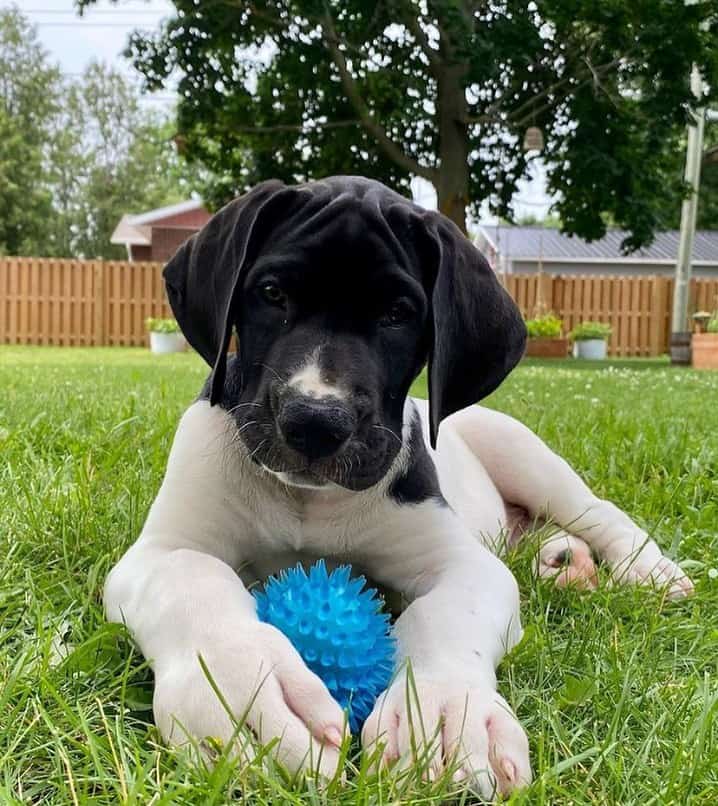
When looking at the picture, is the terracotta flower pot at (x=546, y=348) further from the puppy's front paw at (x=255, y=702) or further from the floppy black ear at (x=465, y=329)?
the puppy's front paw at (x=255, y=702)

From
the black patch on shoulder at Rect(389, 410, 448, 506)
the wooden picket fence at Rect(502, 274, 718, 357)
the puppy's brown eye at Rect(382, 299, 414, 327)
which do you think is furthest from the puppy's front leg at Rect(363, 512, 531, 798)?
the wooden picket fence at Rect(502, 274, 718, 357)

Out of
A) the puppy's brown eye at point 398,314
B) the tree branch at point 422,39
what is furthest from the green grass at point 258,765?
the tree branch at point 422,39

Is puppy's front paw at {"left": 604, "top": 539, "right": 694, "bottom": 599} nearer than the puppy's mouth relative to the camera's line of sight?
No

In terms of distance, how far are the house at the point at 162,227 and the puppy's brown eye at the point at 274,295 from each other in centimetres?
4223

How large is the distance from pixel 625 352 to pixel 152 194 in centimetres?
4792

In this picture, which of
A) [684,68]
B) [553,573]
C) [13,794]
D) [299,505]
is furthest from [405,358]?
[684,68]

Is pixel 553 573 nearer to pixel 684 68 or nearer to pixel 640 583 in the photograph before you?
pixel 640 583

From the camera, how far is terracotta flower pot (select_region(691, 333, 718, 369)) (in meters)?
18.3

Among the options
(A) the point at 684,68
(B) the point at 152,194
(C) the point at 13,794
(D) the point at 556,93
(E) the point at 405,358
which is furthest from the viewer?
(B) the point at 152,194

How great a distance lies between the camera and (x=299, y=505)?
2.76 metres

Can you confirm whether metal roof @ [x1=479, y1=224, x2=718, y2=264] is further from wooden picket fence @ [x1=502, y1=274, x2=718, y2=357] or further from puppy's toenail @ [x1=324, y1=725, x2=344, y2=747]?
puppy's toenail @ [x1=324, y1=725, x2=344, y2=747]

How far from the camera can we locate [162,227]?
4441 centimetres

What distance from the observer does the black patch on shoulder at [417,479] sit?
286cm

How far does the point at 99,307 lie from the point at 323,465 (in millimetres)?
25899
